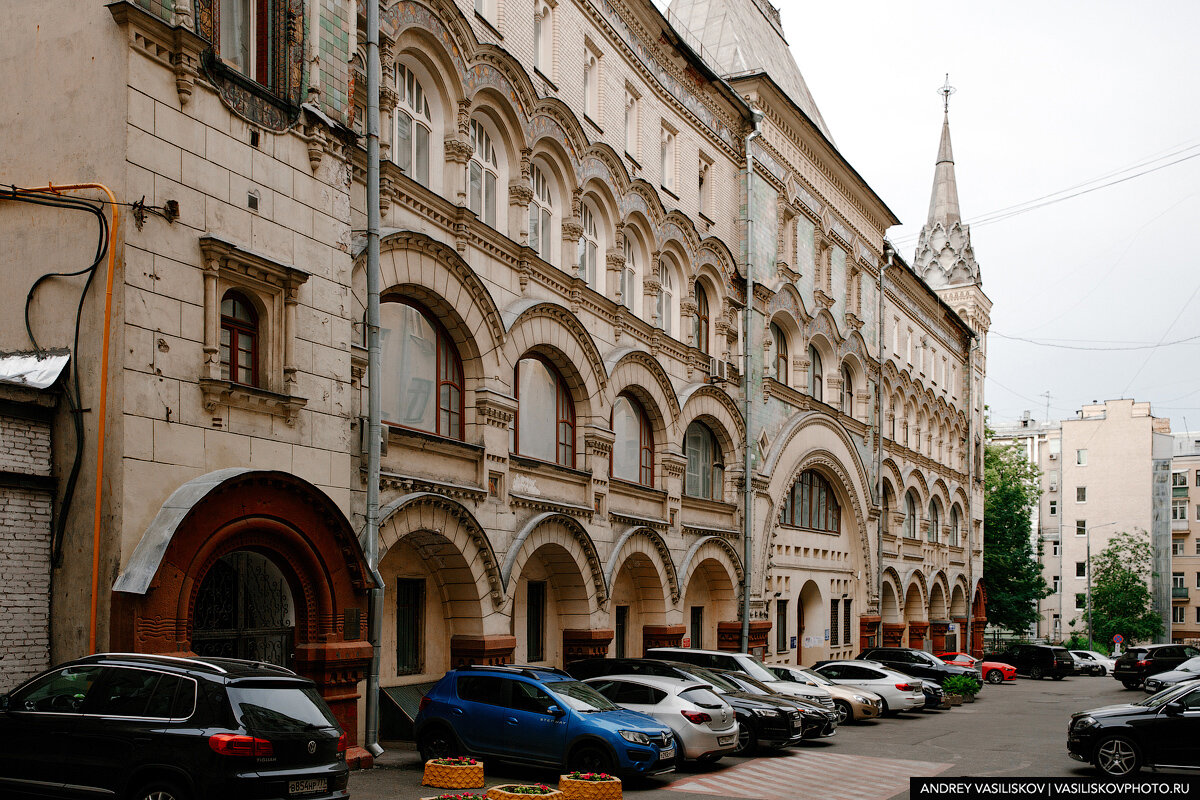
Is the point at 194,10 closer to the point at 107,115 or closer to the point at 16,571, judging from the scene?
the point at 107,115

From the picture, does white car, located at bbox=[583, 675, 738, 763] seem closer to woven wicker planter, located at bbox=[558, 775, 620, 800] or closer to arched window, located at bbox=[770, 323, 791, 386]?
woven wicker planter, located at bbox=[558, 775, 620, 800]

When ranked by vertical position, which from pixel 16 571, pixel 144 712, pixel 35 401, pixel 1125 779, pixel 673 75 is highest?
pixel 673 75

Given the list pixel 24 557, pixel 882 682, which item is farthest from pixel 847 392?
pixel 24 557

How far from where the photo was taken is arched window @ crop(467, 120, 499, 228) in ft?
69.4

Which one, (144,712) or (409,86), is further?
(409,86)

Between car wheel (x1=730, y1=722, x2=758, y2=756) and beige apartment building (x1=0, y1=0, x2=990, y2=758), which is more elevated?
beige apartment building (x1=0, y1=0, x2=990, y2=758)

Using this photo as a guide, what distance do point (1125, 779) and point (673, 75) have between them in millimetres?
19100

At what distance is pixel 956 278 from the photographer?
62.4 metres

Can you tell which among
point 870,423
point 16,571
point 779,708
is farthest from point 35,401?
point 870,423

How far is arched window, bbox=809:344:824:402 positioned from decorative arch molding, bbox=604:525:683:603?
12.0 meters

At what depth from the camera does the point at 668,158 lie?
2939 cm

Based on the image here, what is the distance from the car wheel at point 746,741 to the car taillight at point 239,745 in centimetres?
1104


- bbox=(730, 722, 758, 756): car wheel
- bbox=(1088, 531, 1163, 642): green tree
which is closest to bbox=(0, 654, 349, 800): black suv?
bbox=(730, 722, 758, 756): car wheel

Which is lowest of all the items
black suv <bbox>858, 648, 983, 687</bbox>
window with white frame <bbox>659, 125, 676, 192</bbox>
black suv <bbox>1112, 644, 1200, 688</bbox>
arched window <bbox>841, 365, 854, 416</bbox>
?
black suv <bbox>1112, 644, 1200, 688</bbox>
